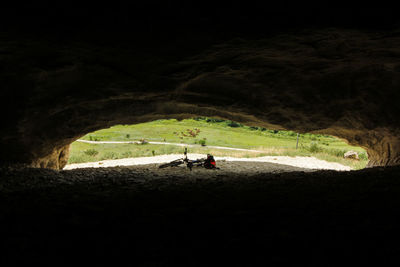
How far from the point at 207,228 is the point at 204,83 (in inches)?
211

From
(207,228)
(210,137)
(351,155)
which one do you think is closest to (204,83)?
(207,228)

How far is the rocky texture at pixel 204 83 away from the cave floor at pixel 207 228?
2898 mm

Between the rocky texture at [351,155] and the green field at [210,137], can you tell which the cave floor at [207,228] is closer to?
the green field at [210,137]

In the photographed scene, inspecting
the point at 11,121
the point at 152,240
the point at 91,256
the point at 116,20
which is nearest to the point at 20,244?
the point at 91,256

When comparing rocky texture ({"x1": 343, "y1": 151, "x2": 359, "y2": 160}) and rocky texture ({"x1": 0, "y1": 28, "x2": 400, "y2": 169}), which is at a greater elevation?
rocky texture ({"x1": 0, "y1": 28, "x2": 400, "y2": 169})

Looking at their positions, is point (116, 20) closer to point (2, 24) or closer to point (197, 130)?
point (2, 24)

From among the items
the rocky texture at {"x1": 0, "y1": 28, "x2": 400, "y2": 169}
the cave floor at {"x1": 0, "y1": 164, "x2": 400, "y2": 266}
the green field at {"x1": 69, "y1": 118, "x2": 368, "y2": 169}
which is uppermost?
the rocky texture at {"x1": 0, "y1": 28, "x2": 400, "y2": 169}

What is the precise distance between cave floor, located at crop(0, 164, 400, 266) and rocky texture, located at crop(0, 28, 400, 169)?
9.51ft

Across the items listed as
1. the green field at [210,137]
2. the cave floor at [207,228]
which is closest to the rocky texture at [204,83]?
the cave floor at [207,228]

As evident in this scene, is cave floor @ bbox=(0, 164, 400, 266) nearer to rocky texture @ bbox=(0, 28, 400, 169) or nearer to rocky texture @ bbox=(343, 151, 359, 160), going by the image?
rocky texture @ bbox=(0, 28, 400, 169)

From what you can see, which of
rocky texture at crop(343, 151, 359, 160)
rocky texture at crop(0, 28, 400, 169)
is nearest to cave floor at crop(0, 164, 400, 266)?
rocky texture at crop(0, 28, 400, 169)

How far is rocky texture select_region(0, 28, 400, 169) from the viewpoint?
4.33m

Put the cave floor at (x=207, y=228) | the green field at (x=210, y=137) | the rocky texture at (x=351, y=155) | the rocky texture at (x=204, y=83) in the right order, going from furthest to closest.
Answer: the green field at (x=210, y=137) < the rocky texture at (x=351, y=155) < the rocky texture at (x=204, y=83) < the cave floor at (x=207, y=228)

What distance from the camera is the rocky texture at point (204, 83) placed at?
433 cm
